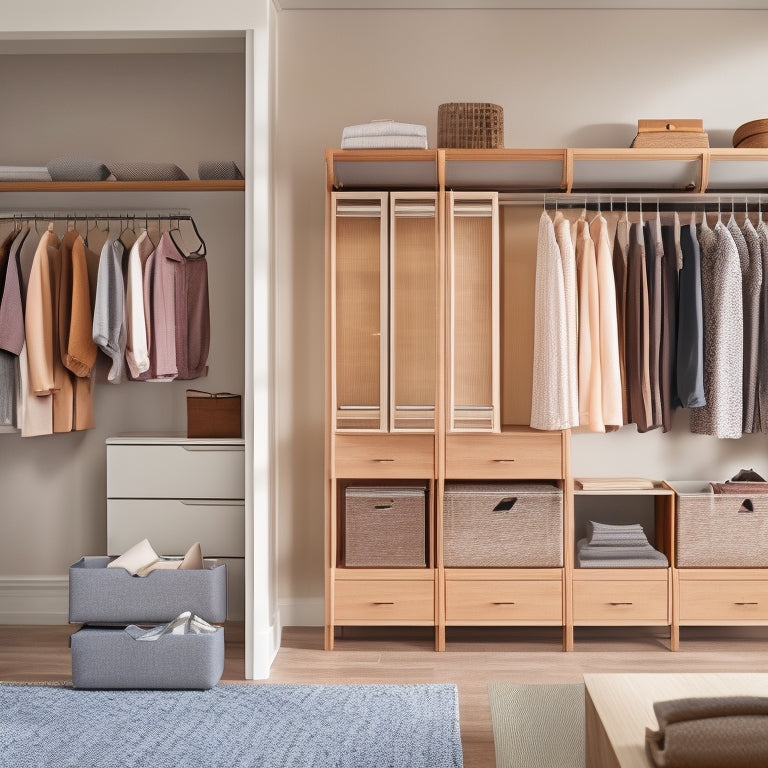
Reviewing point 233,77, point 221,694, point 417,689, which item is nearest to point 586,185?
point 233,77

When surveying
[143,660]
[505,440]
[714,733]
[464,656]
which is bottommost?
[464,656]

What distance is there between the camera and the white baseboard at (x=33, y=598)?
152 inches

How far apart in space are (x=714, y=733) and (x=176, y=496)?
255cm

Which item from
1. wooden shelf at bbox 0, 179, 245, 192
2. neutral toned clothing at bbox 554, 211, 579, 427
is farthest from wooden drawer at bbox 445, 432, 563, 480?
wooden shelf at bbox 0, 179, 245, 192

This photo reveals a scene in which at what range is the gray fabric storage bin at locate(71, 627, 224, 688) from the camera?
289 cm

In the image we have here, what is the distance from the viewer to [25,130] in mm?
3922

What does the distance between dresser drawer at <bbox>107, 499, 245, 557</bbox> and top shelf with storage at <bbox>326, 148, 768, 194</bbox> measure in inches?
59.4

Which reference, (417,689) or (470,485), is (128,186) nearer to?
(470,485)

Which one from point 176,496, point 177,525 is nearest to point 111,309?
point 176,496

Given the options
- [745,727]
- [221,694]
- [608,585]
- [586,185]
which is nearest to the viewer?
[745,727]

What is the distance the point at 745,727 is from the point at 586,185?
269cm

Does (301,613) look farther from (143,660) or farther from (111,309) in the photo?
(111,309)

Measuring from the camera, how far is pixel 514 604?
3404 mm

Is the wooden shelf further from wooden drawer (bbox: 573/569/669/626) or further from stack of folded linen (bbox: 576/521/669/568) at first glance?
wooden drawer (bbox: 573/569/669/626)
